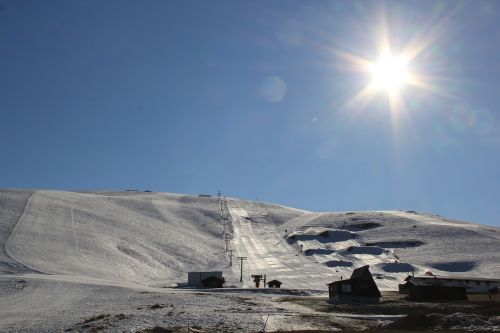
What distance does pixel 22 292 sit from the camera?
51.5 meters

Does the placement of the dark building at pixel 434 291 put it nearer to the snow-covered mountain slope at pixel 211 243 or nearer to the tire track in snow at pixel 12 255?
the snow-covered mountain slope at pixel 211 243

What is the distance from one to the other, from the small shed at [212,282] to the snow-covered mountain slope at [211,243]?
6.33m

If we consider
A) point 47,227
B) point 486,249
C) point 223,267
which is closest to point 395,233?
point 486,249

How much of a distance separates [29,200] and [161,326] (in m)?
112

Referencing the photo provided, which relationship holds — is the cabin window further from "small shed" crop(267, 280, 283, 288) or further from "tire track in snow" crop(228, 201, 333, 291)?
"small shed" crop(267, 280, 283, 288)

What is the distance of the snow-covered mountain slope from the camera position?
89125mm

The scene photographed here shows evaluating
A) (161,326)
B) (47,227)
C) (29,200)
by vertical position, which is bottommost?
(161,326)

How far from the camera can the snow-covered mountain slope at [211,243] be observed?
89.1 m

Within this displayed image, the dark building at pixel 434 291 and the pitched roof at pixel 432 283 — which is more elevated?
the pitched roof at pixel 432 283

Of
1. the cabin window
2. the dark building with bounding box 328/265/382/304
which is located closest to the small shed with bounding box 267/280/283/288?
the dark building with bounding box 328/265/382/304

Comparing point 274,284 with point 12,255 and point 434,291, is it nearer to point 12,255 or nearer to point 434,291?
point 434,291

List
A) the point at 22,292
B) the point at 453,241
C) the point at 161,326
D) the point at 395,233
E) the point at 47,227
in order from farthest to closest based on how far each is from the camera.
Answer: the point at 395,233, the point at 453,241, the point at 47,227, the point at 22,292, the point at 161,326

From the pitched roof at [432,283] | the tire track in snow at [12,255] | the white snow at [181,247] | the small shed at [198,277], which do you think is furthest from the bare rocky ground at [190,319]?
the small shed at [198,277]

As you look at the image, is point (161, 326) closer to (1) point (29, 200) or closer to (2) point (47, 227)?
(2) point (47, 227)
